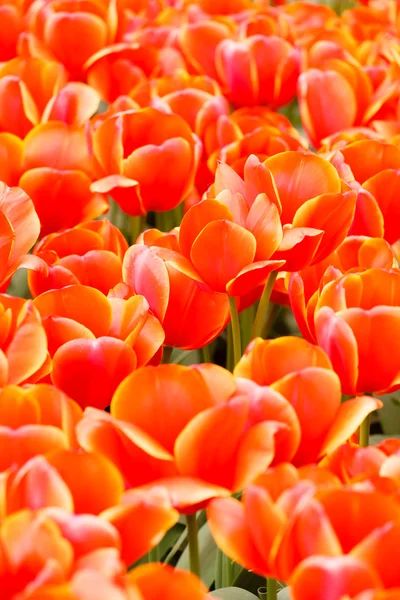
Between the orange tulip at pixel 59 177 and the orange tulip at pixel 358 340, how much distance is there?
0.29 metres

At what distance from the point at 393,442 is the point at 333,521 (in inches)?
3.7

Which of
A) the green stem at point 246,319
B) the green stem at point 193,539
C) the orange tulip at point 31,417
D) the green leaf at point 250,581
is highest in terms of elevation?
the orange tulip at point 31,417

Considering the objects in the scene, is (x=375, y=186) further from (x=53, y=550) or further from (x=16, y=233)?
(x=53, y=550)

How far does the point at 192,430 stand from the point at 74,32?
0.73 metres

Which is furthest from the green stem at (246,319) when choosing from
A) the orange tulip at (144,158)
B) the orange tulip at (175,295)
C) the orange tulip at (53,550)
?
the orange tulip at (53,550)

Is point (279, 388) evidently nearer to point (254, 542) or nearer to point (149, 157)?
point (254, 542)

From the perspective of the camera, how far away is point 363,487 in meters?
0.38

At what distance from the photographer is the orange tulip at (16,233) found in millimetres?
582

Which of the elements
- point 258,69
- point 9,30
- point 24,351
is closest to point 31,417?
point 24,351

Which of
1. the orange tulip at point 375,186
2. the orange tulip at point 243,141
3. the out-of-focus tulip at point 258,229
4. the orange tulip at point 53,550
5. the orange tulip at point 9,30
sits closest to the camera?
the orange tulip at point 53,550

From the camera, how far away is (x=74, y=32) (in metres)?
1.04

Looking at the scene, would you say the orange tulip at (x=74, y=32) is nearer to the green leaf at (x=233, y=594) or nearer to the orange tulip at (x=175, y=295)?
the orange tulip at (x=175, y=295)

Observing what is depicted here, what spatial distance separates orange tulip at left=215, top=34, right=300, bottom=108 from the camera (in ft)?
3.28

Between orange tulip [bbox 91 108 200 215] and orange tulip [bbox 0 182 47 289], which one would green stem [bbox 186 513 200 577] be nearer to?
orange tulip [bbox 0 182 47 289]
